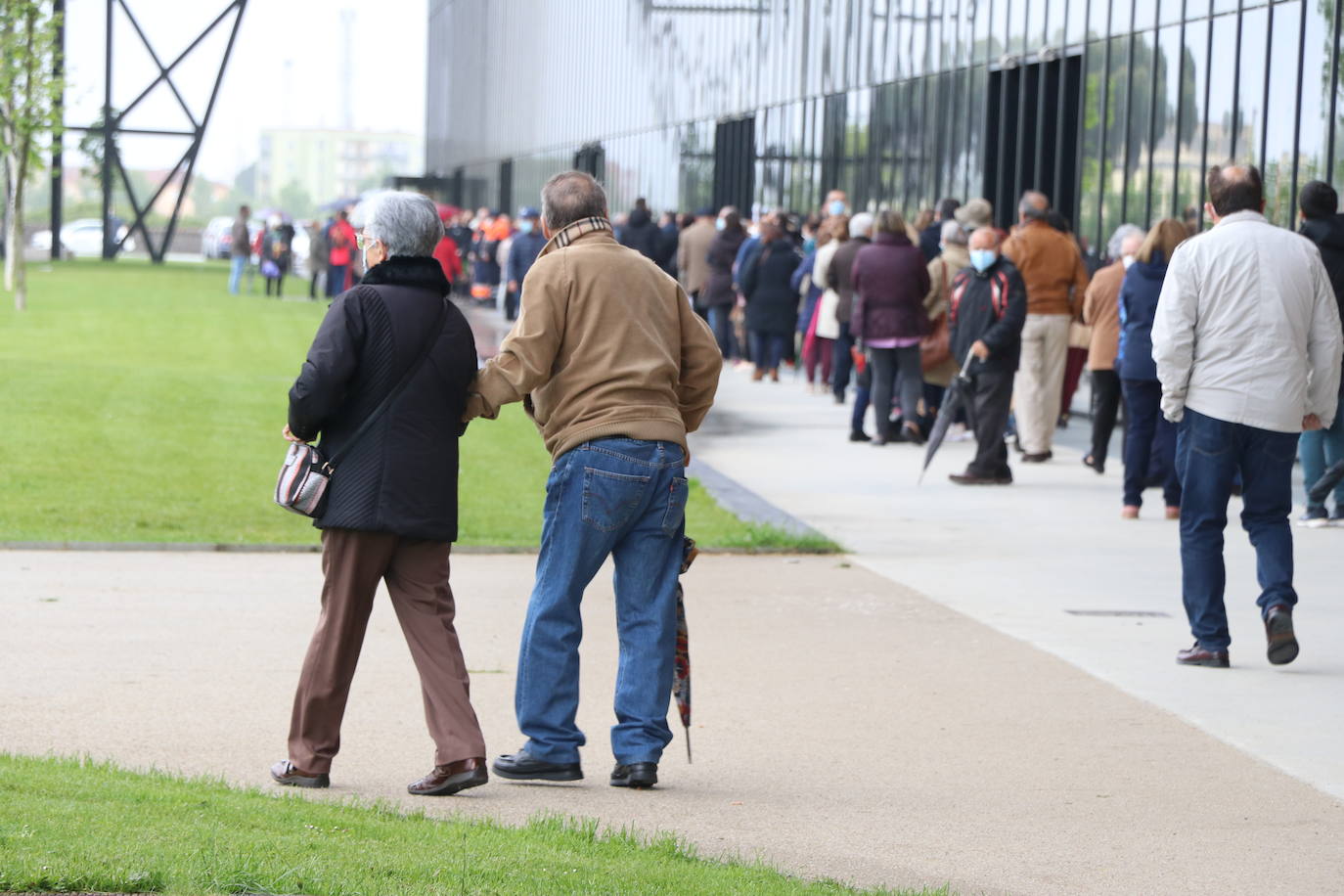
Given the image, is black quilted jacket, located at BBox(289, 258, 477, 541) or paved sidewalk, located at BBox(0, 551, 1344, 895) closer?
paved sidewalk, located at BBox(0, 551, 1344, 895)

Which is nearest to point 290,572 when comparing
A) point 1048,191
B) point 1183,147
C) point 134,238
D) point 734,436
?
point 734,436

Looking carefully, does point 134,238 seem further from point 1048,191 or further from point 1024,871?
point 1024,871

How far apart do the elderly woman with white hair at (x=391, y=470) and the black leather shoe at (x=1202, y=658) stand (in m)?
3.40

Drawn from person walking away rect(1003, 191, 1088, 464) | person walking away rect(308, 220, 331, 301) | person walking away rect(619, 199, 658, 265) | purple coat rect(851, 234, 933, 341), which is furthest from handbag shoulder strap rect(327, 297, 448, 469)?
person walking away rect(308, 220, 331, 301)

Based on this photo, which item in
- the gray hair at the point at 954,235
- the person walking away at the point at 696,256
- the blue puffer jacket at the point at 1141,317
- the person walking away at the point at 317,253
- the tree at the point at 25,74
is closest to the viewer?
the blue puffer jacket at the point at 1141,317

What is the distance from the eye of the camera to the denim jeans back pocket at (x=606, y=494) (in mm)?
5766

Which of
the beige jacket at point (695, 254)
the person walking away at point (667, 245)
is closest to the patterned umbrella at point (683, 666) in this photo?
the beige jacket at point (695, 254)

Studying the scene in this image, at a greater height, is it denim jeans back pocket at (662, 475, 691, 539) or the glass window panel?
the glass window panel

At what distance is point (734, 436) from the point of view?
17375 mm

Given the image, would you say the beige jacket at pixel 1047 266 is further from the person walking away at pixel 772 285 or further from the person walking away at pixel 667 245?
the person walking away at pixel 667 245

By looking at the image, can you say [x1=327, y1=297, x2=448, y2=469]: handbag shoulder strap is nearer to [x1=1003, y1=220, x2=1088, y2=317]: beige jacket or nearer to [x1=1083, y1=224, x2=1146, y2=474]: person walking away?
[x1=1083, y1=224, x2=1146, y2=474]: person walking away

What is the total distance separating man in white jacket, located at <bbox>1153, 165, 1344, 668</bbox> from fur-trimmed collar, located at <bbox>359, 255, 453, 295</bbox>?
3.34m

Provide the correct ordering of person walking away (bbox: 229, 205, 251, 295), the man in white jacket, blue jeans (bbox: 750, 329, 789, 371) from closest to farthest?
1. the man in white jacket
2. blue jeans (bbox: 750, 329, 789, 371)
3. person walking away (bbox: 229, 205, 251, 295)

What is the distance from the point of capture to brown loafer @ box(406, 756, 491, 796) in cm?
561
